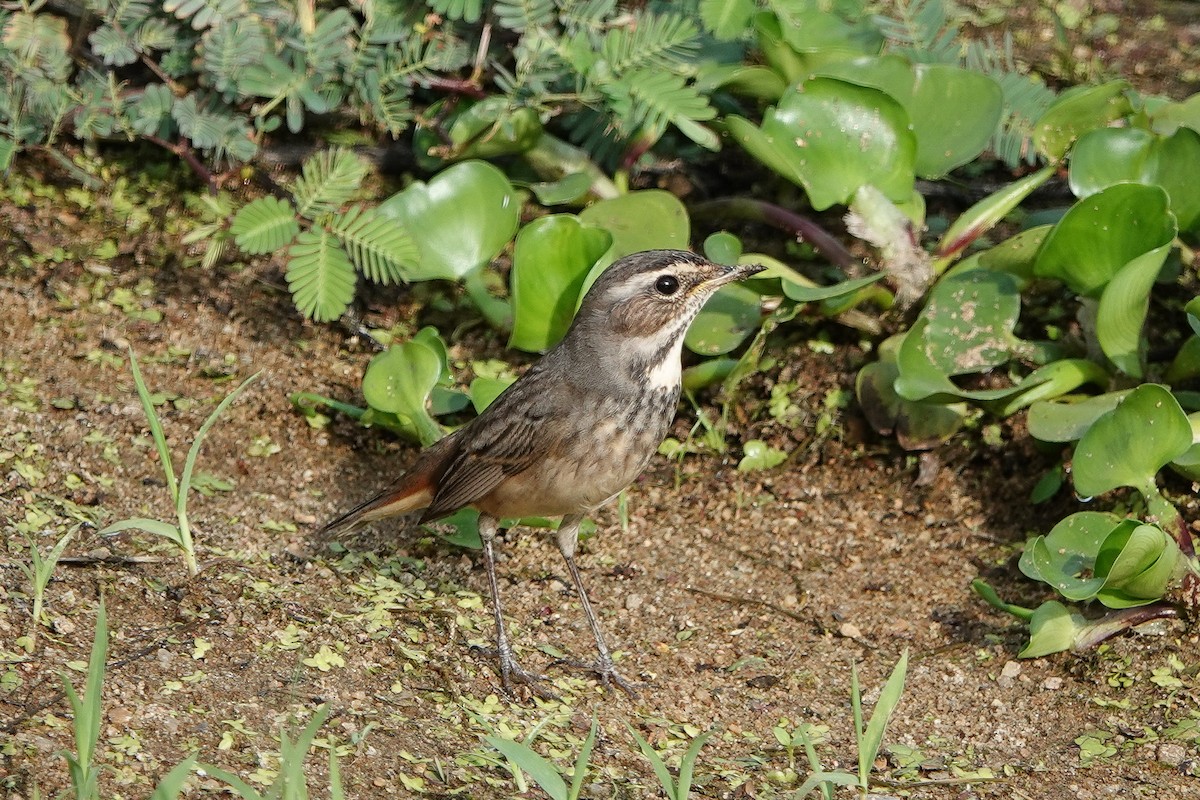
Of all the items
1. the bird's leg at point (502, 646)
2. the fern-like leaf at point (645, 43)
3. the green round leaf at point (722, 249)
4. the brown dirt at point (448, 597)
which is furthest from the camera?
the fern-like leaf at point (645, 43)

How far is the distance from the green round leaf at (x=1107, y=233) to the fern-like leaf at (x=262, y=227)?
3460 millimetres

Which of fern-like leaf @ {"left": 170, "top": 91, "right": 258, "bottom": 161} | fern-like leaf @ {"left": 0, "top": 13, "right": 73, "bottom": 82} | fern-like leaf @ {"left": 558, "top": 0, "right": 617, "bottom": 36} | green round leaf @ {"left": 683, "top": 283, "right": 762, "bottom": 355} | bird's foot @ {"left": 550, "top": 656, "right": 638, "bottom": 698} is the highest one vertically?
fern-like leaf @ {"left": 558, "top": 0, "right": 617, "bottom": 36}

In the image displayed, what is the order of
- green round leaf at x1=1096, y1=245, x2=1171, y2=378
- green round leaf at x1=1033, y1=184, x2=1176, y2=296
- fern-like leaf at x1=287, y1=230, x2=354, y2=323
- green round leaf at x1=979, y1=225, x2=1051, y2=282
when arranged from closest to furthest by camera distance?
green round leaf at x1=1096, y1=245, x2=1171, y2=378 < green round leaf at x1=1033, y1=184, x2=1176, y2=296 < green round leaf at x1=979, y1=225, x2=1051, y2=282 < fern-like leaf at x1=287, y1=230, x2=354, y2=323

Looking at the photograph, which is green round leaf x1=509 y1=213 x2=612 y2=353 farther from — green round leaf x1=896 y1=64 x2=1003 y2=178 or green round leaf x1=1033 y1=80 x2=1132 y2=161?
green round leaf x1=1033 y1=80 x2=1132 y2=161

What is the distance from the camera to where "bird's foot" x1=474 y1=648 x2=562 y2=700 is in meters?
5.17

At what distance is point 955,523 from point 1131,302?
48.0 inches

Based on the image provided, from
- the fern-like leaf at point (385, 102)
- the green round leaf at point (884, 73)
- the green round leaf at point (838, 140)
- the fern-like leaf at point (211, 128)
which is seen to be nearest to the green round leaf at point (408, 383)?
the fern-like leaf at point (385, 102)

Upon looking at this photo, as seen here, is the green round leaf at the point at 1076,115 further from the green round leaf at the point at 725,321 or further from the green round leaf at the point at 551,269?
the green round leaf at the point at 551,269

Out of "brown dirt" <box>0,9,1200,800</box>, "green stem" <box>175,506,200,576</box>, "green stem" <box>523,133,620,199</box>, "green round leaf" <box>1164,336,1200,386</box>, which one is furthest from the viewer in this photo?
"green stem" <box>523,133,620,199</box>

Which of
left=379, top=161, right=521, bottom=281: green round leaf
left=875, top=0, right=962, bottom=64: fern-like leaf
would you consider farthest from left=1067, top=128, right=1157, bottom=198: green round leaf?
left=379, top=161, right=521, bottom=281: green round leaf

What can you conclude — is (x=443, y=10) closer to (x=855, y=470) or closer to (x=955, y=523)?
(x=855, y=470)

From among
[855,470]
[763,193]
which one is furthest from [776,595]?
[763,193]

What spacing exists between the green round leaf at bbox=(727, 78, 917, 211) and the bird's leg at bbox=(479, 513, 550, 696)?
7.20ft

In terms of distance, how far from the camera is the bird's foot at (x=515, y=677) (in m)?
5.17
